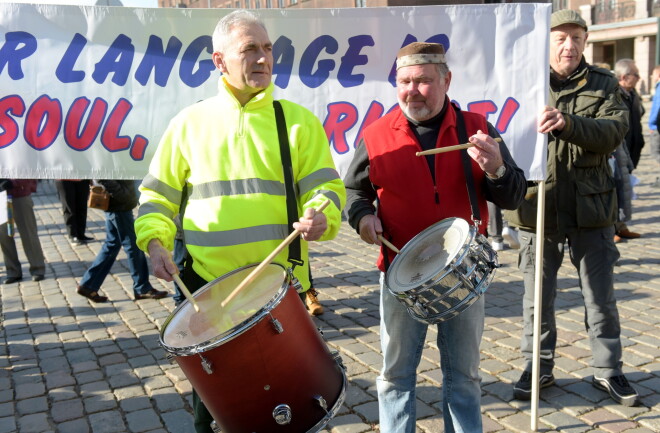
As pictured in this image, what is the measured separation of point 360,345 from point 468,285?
8.12 ft

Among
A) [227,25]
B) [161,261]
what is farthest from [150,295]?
[227,25]

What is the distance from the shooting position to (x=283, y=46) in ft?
13.5

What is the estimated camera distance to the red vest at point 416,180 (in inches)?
119

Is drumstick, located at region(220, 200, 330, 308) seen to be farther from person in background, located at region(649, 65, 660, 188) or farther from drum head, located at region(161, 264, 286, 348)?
person in background, located at region(649, 65, 660, 188)

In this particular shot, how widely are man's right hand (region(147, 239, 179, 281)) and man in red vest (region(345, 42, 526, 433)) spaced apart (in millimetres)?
872

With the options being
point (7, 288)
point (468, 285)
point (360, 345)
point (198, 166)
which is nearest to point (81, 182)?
point (7, 288)

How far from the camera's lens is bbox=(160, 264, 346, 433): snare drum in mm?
2438

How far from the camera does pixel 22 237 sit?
7695 mm

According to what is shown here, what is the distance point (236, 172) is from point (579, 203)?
78.9 inches

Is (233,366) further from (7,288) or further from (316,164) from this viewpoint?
(7,288)

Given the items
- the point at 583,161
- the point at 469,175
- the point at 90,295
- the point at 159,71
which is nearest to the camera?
the point at 469,175

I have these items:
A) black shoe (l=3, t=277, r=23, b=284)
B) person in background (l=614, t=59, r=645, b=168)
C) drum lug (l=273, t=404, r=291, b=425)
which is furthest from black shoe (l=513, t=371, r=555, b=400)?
black shoe (l=3, t=277, r=23, b=284)

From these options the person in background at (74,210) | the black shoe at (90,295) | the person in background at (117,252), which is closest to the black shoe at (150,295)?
the person in background at (117,252)

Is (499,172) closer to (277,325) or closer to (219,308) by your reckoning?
(277,325)
